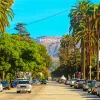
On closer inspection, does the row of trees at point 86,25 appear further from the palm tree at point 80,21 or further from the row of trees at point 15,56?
the row of trees at point 15,56

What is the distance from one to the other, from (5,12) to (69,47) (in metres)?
88.1

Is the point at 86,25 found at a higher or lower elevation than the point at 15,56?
higher

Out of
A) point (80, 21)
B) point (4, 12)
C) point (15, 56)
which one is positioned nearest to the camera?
point (4, 12)

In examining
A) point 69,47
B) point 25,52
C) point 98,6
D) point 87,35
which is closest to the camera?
point 98,6

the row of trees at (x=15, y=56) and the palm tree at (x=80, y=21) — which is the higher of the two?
the palm tree at (x=80, y=21)

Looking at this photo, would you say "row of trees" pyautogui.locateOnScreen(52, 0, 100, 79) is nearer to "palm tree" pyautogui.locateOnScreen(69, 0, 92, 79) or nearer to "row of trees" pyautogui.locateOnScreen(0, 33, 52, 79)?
"palm tree" pyautogui.locateOnScreen(69, 0, 92, 79)

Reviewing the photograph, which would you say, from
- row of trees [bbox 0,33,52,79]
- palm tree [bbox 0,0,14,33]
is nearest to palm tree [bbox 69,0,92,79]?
row of trees [bbox 0,33,52,79]

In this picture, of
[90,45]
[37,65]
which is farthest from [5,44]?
[90,45]

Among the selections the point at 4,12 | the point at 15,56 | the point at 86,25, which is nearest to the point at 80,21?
the point at 86,25

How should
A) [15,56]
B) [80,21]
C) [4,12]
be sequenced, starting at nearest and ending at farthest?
[4,12] → [15,56] → [80,21]

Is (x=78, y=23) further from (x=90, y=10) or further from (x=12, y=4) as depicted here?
(x=12, y=4)

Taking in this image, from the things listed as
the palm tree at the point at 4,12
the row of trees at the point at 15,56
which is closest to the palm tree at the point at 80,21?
the row of trees at the point at 15,56

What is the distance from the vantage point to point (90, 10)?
255ft

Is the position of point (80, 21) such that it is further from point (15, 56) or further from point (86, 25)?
point (15, 56)
